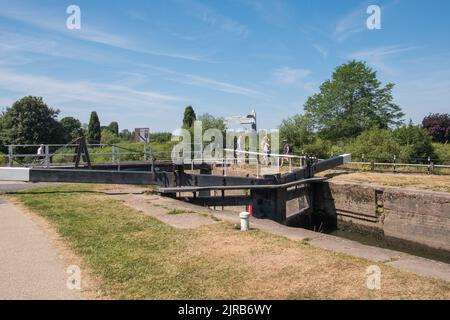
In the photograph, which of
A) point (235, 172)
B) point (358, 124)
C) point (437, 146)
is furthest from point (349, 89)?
point (235, 172)

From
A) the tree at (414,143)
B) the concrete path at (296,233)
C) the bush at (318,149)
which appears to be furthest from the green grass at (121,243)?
the bush at (318,149)

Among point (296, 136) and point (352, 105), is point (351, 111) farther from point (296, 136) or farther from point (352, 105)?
point (296, 136)

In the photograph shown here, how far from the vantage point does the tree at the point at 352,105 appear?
122 ft

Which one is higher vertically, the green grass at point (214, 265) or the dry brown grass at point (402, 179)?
the dry brown grass at point (402, 179)

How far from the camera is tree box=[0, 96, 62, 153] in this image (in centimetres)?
4647

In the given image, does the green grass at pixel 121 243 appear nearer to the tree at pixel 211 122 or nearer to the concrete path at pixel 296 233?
the concrete path at pixel 296 233

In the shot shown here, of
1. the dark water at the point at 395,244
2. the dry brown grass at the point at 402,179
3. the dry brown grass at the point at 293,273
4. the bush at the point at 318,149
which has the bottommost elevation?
the dark water at the point at 395,244

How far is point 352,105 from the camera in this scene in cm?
3809

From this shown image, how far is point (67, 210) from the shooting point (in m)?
9.09

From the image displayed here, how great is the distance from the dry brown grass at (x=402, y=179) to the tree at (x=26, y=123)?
4073 centimetres

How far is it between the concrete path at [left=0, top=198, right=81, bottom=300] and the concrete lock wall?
11.0m

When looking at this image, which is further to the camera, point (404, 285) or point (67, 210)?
point (67, 210)
